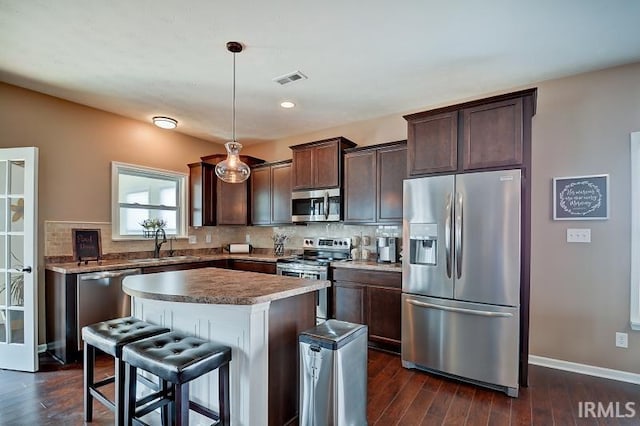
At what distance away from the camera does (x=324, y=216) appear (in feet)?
14.0

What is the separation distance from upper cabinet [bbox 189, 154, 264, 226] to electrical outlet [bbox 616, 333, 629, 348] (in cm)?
458

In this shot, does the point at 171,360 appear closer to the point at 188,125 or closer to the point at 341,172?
the point at 341,172

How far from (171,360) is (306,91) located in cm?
284

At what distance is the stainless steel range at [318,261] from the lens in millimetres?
3858

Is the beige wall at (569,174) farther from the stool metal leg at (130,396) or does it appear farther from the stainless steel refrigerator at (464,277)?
the stool metal leg at (130,396)

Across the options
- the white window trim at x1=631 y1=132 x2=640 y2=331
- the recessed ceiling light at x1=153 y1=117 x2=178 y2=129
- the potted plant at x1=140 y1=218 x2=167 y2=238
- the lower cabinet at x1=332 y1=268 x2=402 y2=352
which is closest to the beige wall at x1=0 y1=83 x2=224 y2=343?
the recessed ceiling light at x1=153 y1=117 x2=178 y2=129

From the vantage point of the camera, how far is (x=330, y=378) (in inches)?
74.2

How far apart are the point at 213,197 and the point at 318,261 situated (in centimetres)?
222

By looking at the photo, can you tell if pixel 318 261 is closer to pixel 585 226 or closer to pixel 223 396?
pixel 223 396

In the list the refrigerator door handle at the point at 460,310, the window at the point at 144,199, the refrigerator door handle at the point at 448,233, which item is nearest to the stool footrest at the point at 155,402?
the refrigerator door handle at the point at 460,310

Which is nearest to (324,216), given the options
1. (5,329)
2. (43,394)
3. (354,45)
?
(354,45)

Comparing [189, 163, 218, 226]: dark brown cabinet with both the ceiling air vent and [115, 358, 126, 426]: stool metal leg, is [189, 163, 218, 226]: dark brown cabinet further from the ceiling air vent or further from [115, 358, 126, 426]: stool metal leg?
[115, 358, 126, 426]: stool metal leg

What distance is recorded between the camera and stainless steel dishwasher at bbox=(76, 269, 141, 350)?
3.21 metres

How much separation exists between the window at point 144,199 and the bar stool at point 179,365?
288 centimetres
